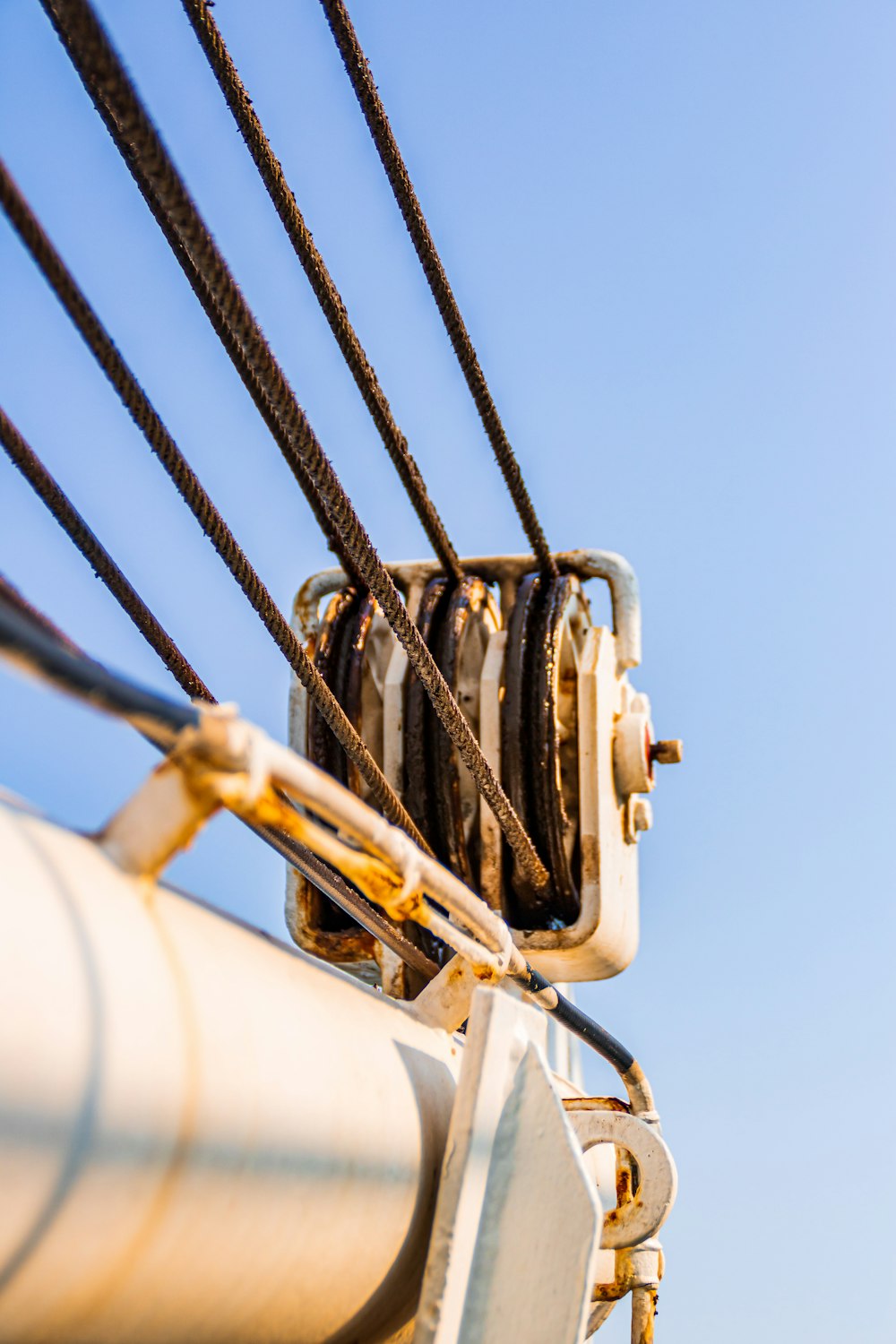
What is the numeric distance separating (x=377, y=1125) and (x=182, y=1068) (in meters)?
0.33

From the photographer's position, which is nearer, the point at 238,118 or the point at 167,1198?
the point at 167,1198

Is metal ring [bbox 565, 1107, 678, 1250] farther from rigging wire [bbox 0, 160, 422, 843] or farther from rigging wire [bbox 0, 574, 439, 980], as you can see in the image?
rigging wire [bbox 0, 160, 422, 843]

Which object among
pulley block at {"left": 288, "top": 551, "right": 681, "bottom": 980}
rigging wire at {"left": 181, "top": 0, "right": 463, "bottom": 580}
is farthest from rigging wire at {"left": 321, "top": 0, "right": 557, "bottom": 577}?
pulley block at {"left": 288, "top": 551, "right": 681, "bottom": 980}

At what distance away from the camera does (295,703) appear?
9.40 ft

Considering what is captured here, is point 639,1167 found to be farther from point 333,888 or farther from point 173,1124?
point 173,1124

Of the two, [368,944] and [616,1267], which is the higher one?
[368,944]

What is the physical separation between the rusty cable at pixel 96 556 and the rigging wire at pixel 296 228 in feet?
1.28

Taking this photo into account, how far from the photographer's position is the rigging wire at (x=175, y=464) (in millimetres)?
1235

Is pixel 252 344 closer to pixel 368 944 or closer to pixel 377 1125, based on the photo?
pixel 377 1125

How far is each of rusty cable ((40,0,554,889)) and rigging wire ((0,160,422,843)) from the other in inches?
4.3

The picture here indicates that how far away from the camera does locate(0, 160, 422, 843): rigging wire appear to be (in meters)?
1.24

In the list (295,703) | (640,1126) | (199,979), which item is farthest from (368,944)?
(199,979)

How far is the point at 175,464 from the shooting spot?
5.17 ft

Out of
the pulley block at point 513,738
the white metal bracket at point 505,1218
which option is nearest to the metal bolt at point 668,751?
the pulley block at point 513,738
